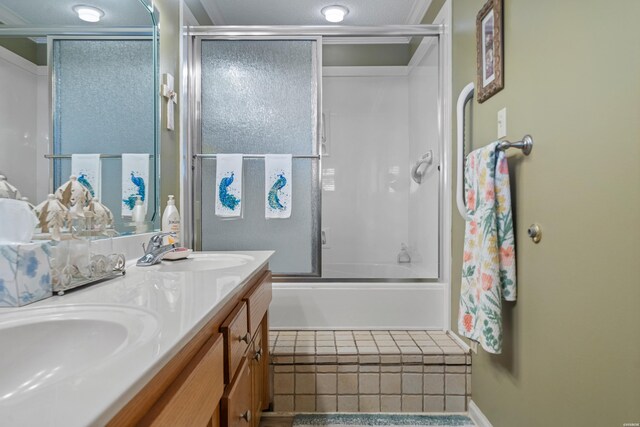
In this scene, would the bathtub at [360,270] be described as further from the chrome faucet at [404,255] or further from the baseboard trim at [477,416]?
the baseboard trim at [477,416]

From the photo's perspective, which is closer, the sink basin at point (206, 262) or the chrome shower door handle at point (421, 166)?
the sink basin at point (206, 262)

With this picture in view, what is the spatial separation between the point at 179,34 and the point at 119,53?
762mm

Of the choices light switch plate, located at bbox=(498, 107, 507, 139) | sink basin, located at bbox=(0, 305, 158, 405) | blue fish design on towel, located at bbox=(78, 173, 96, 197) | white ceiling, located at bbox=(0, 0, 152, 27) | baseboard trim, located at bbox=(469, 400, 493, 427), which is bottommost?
baseboard trim, located at bbox=(469, 400, 493, 427)

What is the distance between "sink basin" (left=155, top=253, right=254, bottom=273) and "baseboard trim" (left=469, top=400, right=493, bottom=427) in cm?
126

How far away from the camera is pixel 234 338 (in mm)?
914

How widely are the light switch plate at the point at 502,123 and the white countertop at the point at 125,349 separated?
110 centimetres

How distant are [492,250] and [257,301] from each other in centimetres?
87

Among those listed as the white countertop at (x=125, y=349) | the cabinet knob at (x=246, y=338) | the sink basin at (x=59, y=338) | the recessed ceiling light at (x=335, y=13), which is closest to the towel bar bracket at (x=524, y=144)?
the white countertop at (x=125, y=349)

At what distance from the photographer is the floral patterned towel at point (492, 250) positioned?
122cm

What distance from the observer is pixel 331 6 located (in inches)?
100

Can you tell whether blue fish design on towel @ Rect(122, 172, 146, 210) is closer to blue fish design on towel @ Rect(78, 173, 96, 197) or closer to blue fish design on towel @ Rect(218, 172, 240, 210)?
blue fish design on towel @ Rect(78, 173, 96, 197)

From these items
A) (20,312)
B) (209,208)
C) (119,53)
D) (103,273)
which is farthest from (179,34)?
(20,312)

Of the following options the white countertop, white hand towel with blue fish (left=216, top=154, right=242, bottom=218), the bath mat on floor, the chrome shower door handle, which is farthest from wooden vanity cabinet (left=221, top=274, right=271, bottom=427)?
the chrome shower door handle

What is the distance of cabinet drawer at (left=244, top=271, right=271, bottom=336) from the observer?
3.75ft
